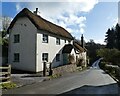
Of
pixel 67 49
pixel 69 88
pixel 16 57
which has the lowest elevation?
pixel 69 88

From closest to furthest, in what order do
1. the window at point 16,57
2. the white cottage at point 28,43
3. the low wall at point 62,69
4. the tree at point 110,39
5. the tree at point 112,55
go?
the low wall at point 62,69 → the white cottage at point 28,43 → the window at point 16,57 → the tree at point 112,55 → the tree at point 110,39

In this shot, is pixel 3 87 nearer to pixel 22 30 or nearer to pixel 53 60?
pixel 22 30

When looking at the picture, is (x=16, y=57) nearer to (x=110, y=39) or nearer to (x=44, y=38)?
(x=44, y=38)

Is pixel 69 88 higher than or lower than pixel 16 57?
lower

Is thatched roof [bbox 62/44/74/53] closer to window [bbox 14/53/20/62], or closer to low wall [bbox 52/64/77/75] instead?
low wall [bbox 52/64/77/75]

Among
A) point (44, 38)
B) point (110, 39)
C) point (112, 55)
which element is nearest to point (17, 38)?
point (44, 38)

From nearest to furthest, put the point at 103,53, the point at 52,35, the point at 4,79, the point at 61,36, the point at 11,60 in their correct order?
the point at 4,79 → the point at 11,60 → the point at 52,35 → the point at 61,36 → the point at 103,53

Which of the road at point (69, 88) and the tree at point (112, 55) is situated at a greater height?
the tree at point (112, 55)

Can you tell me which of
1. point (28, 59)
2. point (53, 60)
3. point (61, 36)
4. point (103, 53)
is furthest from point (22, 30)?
point (103, 53)

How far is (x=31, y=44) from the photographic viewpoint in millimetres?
30047

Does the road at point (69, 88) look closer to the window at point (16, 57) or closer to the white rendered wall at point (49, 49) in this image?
the white rendered wall at point (49, 49)

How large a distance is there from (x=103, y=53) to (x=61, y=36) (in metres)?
17.4

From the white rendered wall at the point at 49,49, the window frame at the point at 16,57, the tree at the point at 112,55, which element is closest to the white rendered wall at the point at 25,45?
the window frame at the point at 16,57

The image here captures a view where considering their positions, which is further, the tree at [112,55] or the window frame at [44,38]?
the tree at [112,55]
